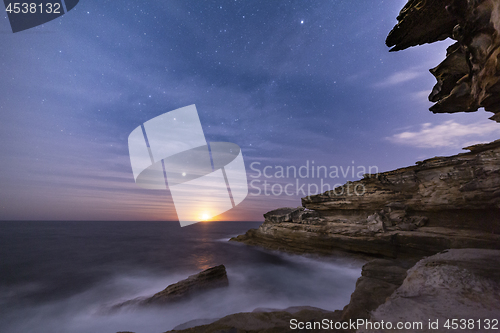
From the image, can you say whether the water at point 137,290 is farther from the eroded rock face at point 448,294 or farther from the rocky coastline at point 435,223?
the eroded rock face at point 448,294

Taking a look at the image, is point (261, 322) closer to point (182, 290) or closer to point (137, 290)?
point (182, 290)

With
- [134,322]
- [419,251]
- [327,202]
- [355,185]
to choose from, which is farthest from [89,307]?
[355,185]

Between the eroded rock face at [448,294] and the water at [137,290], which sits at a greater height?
the eroded rock face at [448,294]

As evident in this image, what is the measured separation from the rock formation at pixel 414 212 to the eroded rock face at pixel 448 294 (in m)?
9.85

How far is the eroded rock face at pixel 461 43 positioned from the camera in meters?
4.67

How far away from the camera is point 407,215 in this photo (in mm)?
15484

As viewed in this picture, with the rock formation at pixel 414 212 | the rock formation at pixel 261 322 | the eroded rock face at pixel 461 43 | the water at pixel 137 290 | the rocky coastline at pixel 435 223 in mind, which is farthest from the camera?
the rock formation at pixel 414 212

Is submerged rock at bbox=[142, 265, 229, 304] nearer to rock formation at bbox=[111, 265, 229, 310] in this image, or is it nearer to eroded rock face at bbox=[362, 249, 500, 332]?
rock formation at bbox=[111, 265, 229, 310]

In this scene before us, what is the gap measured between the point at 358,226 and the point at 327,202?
596 centimetres

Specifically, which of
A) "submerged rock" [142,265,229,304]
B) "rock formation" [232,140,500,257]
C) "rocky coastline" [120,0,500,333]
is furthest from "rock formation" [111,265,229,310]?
"rock formation" [232,140,500,257]

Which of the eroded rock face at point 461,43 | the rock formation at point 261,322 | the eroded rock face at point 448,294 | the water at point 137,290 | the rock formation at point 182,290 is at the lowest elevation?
the water at point 137,290

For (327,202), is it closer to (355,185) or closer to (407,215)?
(355,185)

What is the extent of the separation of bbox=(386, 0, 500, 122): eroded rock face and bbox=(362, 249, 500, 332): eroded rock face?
5.10 meters

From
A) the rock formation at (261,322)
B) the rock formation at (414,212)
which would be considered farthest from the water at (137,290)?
the rock formation at (261,322)
